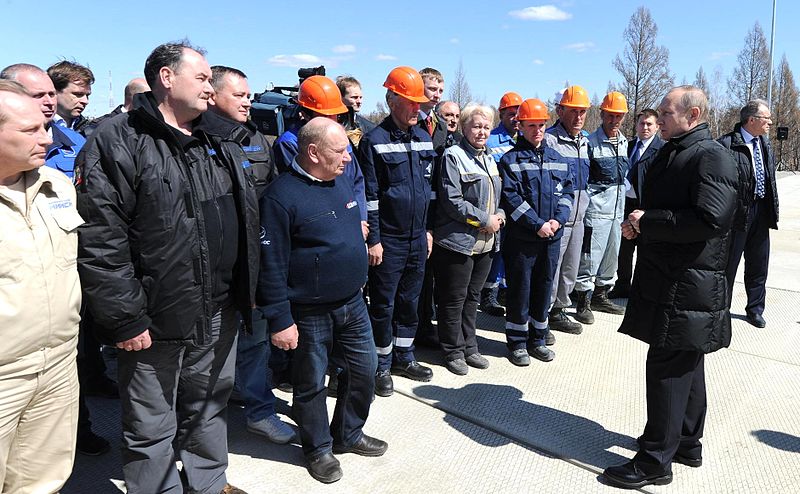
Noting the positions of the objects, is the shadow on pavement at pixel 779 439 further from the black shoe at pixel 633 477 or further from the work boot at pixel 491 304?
the work boot at pixel 491 304

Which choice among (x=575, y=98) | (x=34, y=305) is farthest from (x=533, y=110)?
(x=34, y=305)

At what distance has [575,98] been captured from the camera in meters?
5.00

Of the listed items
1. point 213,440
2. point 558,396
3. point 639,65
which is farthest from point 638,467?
point 639,65

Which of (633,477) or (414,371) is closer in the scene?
(633,477)

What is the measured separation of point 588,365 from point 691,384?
162cm

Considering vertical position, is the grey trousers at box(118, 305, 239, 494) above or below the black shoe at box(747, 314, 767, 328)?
above

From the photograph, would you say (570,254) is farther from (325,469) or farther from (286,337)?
(286,337)

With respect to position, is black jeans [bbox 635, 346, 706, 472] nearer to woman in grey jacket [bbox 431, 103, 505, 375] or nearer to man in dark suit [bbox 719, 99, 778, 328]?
woman in grey jacket [bbox 431, 103, 505, 375]

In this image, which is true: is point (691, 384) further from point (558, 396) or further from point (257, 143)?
point (257, 143)

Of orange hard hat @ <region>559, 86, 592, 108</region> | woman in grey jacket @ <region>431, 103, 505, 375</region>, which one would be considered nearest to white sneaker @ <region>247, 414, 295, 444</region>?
woman in grey jacket @ <region>431, 103, 505, 375</region>

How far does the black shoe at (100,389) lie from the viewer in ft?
12.7

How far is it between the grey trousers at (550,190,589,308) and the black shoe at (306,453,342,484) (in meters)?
2.81

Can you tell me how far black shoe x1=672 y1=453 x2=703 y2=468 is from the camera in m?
3.17

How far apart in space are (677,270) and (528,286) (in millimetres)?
1842
